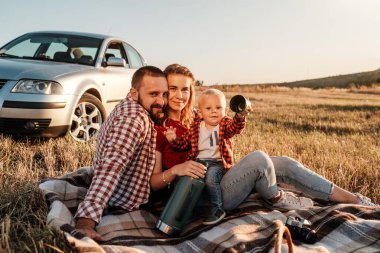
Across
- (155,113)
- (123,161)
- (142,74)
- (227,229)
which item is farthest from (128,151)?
(227,229)

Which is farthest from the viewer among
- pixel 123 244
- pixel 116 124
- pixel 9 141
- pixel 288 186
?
pixel 9 141

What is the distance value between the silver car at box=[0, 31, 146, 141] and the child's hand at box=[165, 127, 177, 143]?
2.88m

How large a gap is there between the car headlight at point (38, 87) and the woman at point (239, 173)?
2.57 metres

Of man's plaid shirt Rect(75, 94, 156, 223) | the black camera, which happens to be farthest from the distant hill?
man's plaid shirt Rect(75, 94, 156, 223)

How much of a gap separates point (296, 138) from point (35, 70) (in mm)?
4482

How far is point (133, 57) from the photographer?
8641 mm

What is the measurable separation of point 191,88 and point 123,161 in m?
1.14

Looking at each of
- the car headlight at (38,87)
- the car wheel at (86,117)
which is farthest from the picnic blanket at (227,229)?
the car wheel at (86,117)

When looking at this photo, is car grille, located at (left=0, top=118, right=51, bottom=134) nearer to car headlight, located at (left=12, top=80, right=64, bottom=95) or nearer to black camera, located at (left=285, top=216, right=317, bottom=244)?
car headlight, located at (left=12, top=80, right=64, bottom=95)

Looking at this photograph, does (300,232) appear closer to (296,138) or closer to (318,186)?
(318,186)

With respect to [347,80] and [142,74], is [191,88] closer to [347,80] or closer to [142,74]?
[142,74]

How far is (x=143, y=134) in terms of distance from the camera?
3.47 m

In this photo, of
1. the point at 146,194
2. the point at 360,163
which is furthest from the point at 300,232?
the point at 360,163

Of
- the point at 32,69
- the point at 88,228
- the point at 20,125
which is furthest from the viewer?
the point at 32,69
